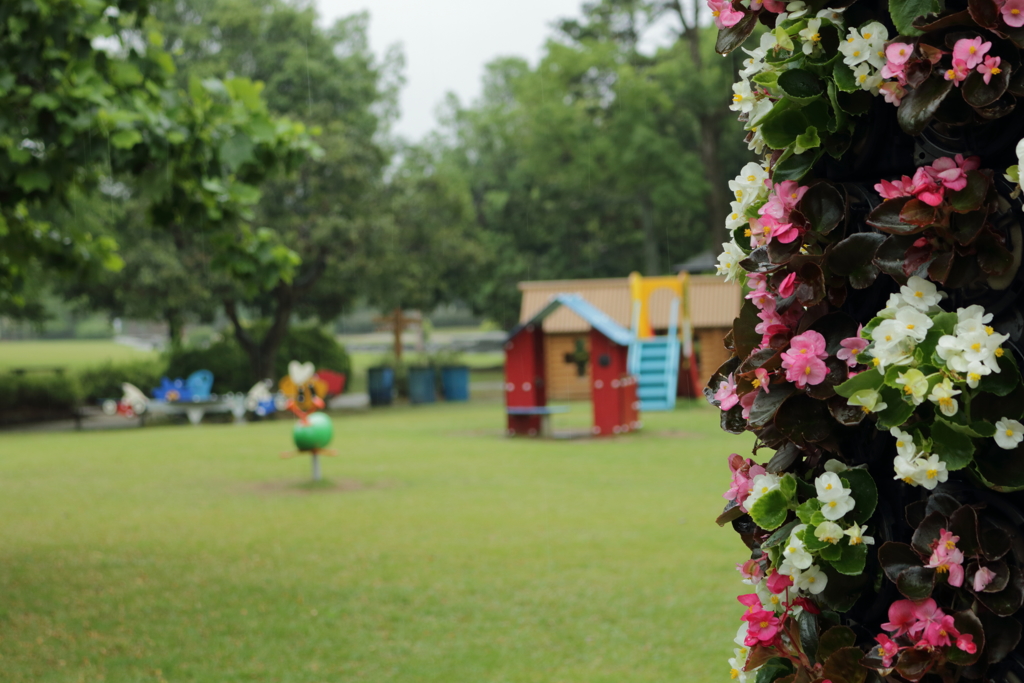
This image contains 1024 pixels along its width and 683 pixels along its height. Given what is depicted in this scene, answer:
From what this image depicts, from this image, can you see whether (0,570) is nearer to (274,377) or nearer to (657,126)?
(274,377)

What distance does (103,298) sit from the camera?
26.0m

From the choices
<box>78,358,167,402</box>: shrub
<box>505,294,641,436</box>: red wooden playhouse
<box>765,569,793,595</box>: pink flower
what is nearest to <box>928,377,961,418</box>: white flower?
<box>765,569,793,595</box>: pink flower

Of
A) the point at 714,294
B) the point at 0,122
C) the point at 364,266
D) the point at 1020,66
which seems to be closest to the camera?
the point at 1020,66

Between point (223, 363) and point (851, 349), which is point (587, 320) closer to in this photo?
point (223, 363)

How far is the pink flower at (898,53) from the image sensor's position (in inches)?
66.6

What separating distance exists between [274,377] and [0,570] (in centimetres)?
2035

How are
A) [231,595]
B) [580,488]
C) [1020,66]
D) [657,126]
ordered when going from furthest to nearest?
[657,126] < [580,488] < [231,595] < [1020,66]

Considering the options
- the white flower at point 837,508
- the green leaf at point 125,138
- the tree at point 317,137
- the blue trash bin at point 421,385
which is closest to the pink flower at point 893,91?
the white flower at point 837,508

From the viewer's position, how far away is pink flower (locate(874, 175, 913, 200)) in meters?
1.72

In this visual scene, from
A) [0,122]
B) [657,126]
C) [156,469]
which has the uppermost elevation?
[657,126]

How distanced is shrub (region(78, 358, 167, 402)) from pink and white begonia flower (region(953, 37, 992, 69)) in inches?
1116

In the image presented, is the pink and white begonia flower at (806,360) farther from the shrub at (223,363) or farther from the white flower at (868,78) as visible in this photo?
the shrub at (223,363)

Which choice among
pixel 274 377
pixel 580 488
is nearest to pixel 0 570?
pixel 580 488

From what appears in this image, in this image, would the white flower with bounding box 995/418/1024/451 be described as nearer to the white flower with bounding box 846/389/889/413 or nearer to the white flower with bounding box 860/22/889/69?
the white flower with bounding box 846/389/889/413
